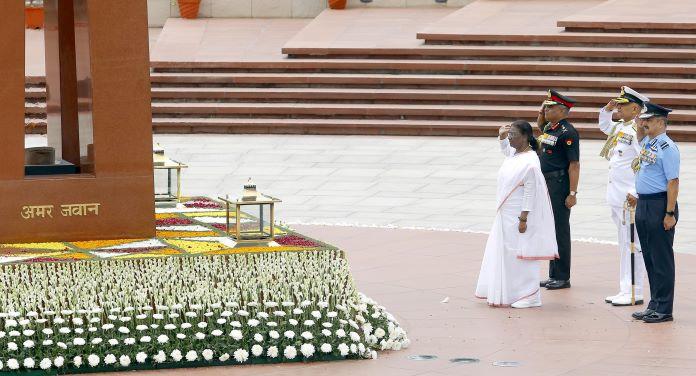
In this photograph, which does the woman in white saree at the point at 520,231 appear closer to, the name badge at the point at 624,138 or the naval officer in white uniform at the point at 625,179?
the naval officer in white uniform at the point at 625,179

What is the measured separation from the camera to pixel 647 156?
978 cm

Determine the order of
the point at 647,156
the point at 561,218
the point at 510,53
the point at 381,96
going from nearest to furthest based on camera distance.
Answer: the point at 647,156 < the point at 561,218 < the point at 381,96 < the point at 510,53

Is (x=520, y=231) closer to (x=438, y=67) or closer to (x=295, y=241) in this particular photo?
(x=295, y=241)

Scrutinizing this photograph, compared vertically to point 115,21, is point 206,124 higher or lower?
lower

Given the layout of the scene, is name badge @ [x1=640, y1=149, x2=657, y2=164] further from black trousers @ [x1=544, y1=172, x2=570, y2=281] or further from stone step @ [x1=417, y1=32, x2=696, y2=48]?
stone step @ [x1=417, y1=32, x2=696, y2=48]

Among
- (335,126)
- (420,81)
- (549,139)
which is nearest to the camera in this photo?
(549,139)

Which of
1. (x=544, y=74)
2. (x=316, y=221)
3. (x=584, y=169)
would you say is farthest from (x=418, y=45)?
(x=316, y=221)

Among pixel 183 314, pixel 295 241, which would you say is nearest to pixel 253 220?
pixel 295 241

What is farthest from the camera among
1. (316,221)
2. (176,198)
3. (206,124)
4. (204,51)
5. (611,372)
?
(204,51)

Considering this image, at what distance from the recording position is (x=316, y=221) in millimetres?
15023

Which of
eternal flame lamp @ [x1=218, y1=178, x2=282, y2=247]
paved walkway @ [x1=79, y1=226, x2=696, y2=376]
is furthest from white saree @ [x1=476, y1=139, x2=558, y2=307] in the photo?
eternal flame lamp @ [x1=218, y1=178, x2=282, y2=247]

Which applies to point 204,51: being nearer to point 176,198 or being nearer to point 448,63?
point 448,63

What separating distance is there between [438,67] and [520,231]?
42.9 feet

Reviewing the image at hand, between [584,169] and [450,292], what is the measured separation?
816 cm
